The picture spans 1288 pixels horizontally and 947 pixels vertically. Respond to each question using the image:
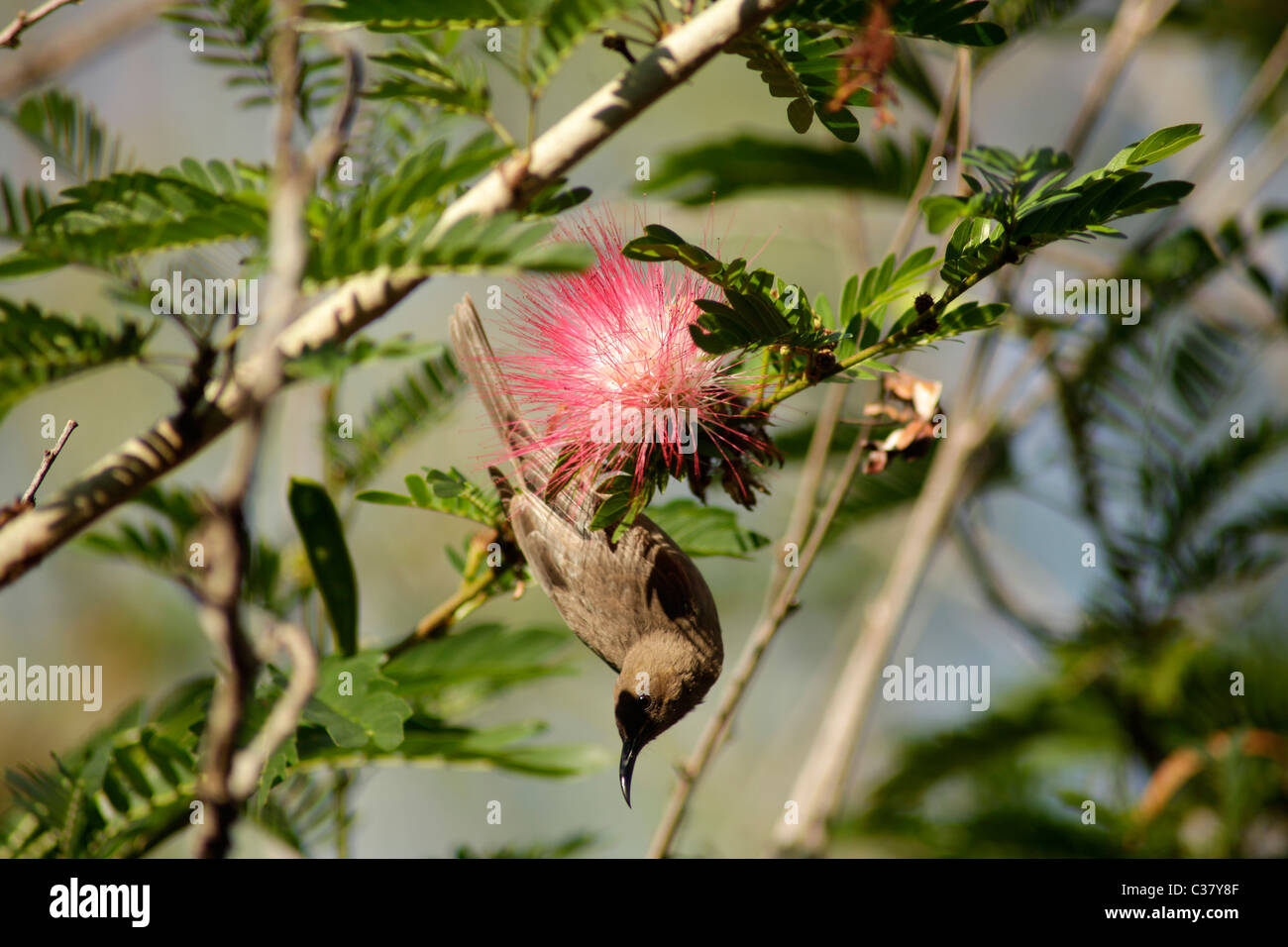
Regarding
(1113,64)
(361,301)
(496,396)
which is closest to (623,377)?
(496,396)

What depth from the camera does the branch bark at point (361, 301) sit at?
1.25 m

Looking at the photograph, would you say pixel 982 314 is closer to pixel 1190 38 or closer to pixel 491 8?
pixel 491 8

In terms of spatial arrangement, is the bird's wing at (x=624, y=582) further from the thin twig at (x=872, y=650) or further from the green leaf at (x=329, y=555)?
the thin twig at (x=872, y=650)

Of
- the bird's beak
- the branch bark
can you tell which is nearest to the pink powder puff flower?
the branch bark

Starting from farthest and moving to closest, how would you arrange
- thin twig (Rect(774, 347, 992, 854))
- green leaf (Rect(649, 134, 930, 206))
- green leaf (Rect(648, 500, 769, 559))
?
1. green leaf (Rect(649, 134, 930, 206))
2. thin twig (Rect(774, 347, 992, 854))
3. green leaf (Rect(648, 500, 769, 559))

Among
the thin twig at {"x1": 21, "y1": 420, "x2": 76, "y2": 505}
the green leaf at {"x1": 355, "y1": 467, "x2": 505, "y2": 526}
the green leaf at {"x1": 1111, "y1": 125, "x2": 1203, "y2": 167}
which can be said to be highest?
the green leaf at {"x1": 1111, "y1": 125, "x2": 1203, "y2": 167}

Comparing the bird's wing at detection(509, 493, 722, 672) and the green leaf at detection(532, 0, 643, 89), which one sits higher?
the green leaf at detection(532, 0, 643, 89)

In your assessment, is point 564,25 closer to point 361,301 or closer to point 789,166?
point 361,301

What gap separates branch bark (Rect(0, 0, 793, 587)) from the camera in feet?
4.11

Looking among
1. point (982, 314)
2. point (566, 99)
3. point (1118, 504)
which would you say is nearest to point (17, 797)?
point (982, 314)

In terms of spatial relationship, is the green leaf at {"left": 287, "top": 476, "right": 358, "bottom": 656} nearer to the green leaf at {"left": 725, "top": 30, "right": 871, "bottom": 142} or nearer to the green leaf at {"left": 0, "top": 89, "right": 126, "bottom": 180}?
the green leaf at {"left": 0, "top": 89, "right": 126, "bottom": 180}

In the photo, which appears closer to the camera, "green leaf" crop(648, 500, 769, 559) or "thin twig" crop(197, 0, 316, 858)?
"thin twig" crop(197, 0, 316, 858)

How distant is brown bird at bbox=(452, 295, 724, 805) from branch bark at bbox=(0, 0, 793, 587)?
34cm

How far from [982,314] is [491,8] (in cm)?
78
